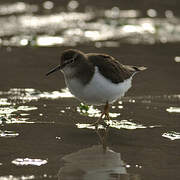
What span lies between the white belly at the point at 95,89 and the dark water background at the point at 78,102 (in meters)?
0.57

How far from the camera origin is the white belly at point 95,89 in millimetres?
8977

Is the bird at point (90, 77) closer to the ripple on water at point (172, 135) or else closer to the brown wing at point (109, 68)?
the brown wing at point (109, 68)

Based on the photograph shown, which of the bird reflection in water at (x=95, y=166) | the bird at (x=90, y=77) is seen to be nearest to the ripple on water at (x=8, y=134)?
the bird at (x=90, y=77)

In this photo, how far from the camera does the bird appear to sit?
899 cm

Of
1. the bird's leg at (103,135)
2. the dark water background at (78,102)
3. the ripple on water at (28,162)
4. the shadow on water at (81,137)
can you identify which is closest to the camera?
the shadow on water at (81,137)

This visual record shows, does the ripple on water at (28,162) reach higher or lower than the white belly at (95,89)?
lower

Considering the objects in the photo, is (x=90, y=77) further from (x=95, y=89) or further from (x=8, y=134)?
(x=8, y=134)

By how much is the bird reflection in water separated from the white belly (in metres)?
0.81

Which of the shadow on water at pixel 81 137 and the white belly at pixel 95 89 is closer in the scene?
the shadow on water at pixel 81 137

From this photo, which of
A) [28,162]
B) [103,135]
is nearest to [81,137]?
[103,135]

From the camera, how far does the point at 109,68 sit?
9.43m

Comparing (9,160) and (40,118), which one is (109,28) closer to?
(40,118)

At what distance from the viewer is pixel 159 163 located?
7.89m

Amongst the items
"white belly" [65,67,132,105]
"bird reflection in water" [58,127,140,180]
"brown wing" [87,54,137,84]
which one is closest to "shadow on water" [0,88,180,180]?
"bird reflection in water" [58,127,140,180]
